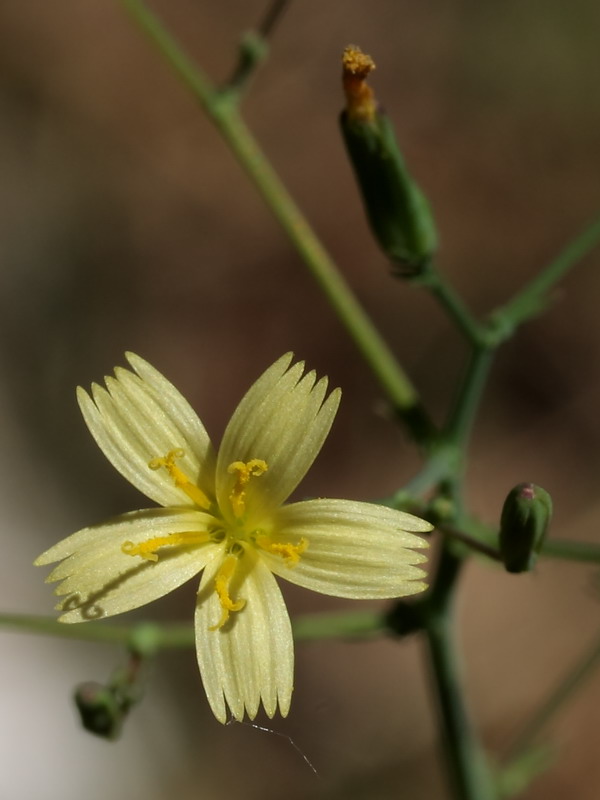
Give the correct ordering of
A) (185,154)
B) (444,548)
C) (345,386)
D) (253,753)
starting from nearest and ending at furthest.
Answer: (444,548)
(253,753)
(345,386)
(185,154)

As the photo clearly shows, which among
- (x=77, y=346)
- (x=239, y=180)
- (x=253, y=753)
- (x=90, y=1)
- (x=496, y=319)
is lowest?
(x=253, y=753)

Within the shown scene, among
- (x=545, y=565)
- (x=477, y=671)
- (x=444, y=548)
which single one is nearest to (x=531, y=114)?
(x=545, y=565)

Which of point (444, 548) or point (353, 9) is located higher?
point (353, 9)

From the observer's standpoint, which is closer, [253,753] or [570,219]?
[253,753]

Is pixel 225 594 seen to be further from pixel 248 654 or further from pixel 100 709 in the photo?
pixel 100 709

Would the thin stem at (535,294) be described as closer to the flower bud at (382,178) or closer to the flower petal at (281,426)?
the flower bud at (382,178)

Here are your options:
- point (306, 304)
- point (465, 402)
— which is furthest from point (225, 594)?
point (306, 304)

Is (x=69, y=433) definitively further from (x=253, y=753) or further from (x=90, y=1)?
(x=90, y=1)

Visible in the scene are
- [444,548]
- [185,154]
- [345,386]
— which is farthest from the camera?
[185,154]
